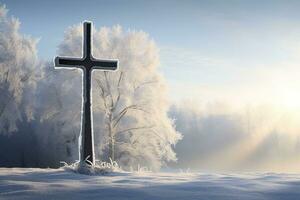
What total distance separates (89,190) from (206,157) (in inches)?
2373

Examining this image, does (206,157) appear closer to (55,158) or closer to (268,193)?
(55,158)

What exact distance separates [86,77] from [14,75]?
72.3 feet

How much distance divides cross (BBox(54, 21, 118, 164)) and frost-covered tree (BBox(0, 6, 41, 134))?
21.2 m

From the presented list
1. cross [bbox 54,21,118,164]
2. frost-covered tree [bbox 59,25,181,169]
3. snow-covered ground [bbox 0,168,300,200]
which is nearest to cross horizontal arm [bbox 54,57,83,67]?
cross [bbox 54,21,118,164]

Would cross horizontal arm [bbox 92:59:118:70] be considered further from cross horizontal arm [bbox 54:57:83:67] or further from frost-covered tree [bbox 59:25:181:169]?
frost-covered tree [bbox 59:25:181:169]

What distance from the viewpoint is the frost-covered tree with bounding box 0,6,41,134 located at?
29.9 meters

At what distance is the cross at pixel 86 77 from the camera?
9.30 meters

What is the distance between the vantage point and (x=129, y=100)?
25.3 m

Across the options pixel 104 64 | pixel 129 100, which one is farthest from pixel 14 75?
pixel 104 64

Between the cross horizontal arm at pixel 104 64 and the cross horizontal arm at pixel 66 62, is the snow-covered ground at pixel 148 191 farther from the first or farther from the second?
the cross horizontal arm at pixel 104 64

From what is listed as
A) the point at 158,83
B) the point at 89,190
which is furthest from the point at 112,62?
the point at 158,83

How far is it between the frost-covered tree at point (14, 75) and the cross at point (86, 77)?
2122cm

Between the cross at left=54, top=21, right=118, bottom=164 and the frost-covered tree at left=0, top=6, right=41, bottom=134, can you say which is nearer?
the cross at left=54, top=21, right=118, bottom=164

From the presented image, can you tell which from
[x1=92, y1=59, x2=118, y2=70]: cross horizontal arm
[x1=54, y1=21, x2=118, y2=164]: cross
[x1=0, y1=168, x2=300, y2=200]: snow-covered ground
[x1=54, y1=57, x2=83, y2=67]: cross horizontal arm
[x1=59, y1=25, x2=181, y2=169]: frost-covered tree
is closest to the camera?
[x1=0, y1=168, x2=300, y2=200]: snow-covered ground
